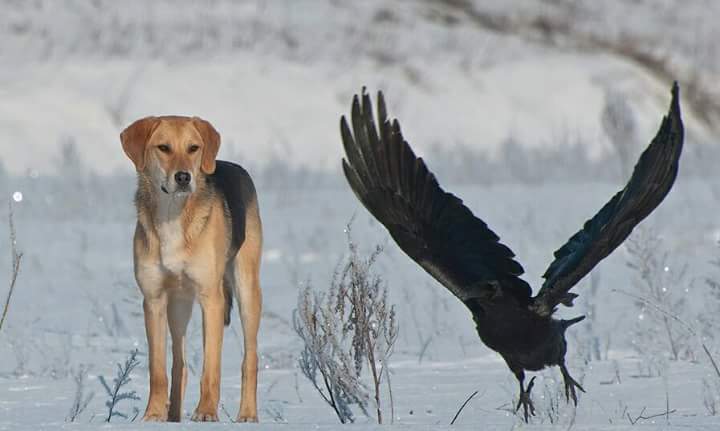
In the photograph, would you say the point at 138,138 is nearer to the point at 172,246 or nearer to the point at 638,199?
the point at 172,246

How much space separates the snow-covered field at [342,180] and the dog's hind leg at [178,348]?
0.29 meters

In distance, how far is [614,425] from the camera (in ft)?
15.3

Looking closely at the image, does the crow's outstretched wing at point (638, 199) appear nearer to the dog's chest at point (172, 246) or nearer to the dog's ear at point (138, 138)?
the dog's chest at point (172, 246)

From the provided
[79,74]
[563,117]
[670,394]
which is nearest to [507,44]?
[563,117]

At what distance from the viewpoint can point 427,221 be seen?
5594mm

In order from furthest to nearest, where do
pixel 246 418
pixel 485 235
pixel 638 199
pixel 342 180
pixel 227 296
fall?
pixel 342 180, pixel 227 296, pixel 246 418, pixel 485 235, pixel 638 199

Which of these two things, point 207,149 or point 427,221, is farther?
point 207,149

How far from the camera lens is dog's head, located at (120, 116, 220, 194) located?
5.71 meters

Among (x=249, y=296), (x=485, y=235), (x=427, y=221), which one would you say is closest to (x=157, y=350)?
(x=249, y=296)

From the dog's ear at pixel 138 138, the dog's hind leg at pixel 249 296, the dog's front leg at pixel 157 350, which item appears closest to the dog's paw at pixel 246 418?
the dog's hind leg at pixel 249 296

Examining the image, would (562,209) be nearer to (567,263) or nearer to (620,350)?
(620,350)

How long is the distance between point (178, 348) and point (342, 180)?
12.5 metres

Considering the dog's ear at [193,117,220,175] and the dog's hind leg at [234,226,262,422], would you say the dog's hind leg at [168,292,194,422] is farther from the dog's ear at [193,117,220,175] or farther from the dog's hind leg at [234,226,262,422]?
the dog's ear at [193,117,220,175]

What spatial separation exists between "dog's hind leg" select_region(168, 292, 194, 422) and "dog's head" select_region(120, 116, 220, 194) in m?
0.52
